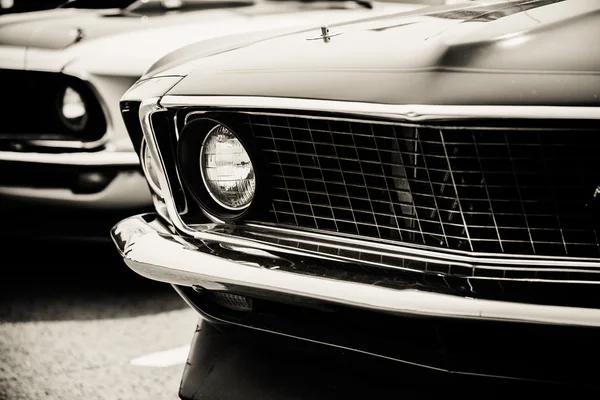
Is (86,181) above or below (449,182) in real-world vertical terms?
below

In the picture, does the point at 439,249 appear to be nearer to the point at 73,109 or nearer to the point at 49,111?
the point at 73,109

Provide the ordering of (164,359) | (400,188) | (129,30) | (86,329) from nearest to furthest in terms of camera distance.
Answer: (400,188) < (164,359) < (86,329) < (129,30)

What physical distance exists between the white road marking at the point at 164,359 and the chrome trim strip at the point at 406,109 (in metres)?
1.27

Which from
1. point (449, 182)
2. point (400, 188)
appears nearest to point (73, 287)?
point (400, 188)

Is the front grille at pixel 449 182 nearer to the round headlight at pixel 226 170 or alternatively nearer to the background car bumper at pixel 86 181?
the round headlight at pixel 226 170

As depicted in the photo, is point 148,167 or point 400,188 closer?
point 400,188

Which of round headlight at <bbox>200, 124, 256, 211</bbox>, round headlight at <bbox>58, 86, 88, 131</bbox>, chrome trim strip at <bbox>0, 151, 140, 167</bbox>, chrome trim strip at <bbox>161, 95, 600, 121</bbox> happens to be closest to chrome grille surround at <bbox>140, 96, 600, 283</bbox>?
chrome trim strip at <bbox>161, 95, 600, 121</bbox>

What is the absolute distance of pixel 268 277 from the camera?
5.27ft

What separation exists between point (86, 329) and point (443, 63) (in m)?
1.97

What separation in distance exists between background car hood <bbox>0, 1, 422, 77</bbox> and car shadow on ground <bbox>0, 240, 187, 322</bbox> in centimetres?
74

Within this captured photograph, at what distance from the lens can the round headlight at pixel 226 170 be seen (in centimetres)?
179

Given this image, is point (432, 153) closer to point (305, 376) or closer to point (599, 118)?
point (599, 118)

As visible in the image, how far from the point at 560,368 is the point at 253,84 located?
81cm

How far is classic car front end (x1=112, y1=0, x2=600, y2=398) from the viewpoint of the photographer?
1.39 metres
